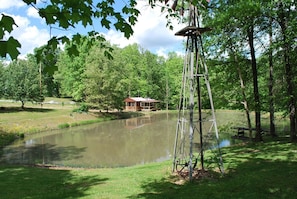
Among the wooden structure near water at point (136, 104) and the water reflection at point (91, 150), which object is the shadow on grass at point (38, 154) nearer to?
the water reflection at point (91, 150)

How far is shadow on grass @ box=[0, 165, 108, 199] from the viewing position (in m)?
7.71

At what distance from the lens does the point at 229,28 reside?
48.6ft

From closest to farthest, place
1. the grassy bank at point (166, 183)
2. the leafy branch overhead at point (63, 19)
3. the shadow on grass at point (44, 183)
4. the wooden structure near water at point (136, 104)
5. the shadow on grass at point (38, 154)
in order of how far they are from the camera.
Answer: the leafy branch overhead at point (63, 19) < the grassy bank at point (166, 183) < the shadow on grass at point (44, 183) < the shadow on grass at point (38, 154) < the wooden structure near water at point (136, 104)

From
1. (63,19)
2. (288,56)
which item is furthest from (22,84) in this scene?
(63,19)

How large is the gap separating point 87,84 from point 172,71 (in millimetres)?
30018

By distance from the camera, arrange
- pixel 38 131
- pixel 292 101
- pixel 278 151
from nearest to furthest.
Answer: pixel 278 151 → pixel 292 101 → pixel 38 131

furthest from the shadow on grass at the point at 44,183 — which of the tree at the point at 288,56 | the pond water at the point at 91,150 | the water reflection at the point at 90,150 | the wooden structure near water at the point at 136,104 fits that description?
the wooden structure near water at the point at 136,104

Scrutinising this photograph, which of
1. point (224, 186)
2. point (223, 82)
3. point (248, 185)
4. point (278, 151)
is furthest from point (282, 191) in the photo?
point (223, 82)

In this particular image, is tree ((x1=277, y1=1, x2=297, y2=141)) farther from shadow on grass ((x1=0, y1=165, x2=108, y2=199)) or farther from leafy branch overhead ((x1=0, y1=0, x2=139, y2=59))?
leafy branch overhead ((x1=0, y1=0, x2=139, y2=59))

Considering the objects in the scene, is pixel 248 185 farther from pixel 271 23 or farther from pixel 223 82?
pixel 271 23

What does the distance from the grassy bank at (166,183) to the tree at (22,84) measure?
28.5 m

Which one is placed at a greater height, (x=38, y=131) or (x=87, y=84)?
(x=87, y=84)

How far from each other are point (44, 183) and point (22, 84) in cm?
3240

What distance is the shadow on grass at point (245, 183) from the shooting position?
267 inches
